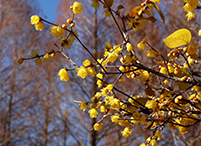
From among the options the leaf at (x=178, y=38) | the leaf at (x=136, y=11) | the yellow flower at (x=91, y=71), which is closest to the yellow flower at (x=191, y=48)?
the leaf at (x=178, y=38)

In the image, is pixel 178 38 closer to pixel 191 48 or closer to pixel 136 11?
pixel 191 48

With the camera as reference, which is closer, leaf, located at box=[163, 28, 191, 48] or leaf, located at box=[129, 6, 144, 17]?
leaf, located at box=[163, 28, 191, 48]

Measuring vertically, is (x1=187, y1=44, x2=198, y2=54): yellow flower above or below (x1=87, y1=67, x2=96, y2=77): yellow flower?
below

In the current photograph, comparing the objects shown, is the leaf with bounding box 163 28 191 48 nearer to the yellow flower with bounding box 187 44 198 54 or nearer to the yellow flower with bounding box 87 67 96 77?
the yellow flower with bounding box 187 44 198 54

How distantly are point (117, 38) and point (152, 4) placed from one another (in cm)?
395

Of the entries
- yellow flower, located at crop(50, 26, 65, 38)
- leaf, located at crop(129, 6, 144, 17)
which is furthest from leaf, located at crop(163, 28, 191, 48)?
yellow flower, located at crop(50, 26, 65, 38)

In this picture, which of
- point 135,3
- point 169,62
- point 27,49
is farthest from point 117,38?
point 169,62

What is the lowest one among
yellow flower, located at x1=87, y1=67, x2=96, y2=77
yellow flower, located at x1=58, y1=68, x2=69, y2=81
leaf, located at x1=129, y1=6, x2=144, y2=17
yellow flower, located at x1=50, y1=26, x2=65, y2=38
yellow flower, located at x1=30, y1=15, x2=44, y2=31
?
A: yellow flower, located at x1=87, y1=67, x2=96, y2=77

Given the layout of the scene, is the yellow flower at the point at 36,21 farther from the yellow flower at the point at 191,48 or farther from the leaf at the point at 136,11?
the yellow flower at the point at 191,48

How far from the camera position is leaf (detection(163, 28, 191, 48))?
0.66 metres

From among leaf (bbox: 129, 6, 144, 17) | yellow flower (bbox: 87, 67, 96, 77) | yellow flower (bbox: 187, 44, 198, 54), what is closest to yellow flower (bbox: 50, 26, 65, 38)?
yellow flower (bbox: 87, 67, 96, 77)

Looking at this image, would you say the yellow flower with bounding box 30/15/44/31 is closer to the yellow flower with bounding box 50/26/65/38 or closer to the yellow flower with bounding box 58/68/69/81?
the yellow flower with bounding box 50/26/65/38

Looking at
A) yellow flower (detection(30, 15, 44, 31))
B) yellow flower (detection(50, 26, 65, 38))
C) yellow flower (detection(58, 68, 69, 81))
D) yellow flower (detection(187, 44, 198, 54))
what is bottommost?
yellow flower (detection(187, 44, 198, 54))

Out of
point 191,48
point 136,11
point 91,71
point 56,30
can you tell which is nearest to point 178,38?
point 191,48
